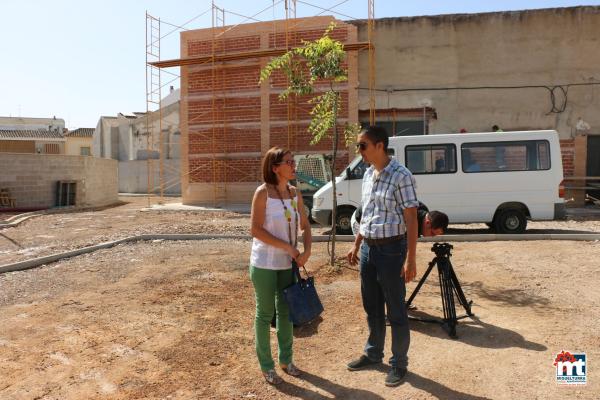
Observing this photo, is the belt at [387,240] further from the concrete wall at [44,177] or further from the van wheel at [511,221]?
the concrete wall at [44,177]

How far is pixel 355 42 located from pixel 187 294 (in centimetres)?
1535

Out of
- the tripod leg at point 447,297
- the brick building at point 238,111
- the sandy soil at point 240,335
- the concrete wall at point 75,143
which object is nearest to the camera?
the sandy soil at point 240,335

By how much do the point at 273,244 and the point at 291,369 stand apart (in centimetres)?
105

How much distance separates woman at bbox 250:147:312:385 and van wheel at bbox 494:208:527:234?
8452 millimetres

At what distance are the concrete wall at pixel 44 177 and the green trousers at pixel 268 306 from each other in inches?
740

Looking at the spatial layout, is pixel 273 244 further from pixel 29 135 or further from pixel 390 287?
pixel 29 135

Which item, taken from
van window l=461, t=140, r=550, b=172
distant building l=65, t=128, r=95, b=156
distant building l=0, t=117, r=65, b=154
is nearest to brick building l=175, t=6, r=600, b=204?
van window l=461, t=140, r=550, b=172

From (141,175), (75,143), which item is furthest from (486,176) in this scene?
(75,143)

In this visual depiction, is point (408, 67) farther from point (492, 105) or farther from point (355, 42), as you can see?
point (492, 105)

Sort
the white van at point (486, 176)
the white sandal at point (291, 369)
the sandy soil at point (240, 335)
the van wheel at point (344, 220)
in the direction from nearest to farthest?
the sandy soil at point (240, 335) → the white sandal at point (291, 369) → the white van at point (486, 176) → the van wheel at point (344, 220)

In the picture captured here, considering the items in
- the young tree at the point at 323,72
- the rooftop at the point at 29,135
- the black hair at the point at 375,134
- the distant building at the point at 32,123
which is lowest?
the black hair at the point at 375,134

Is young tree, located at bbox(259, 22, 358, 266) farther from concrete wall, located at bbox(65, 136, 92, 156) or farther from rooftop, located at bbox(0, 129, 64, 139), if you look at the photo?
concrete wall, located at bbox(65, 136, 92, 156)

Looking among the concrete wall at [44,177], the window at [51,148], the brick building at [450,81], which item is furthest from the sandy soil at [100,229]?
the window at [51,148]

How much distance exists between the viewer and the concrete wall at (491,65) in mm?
18188
